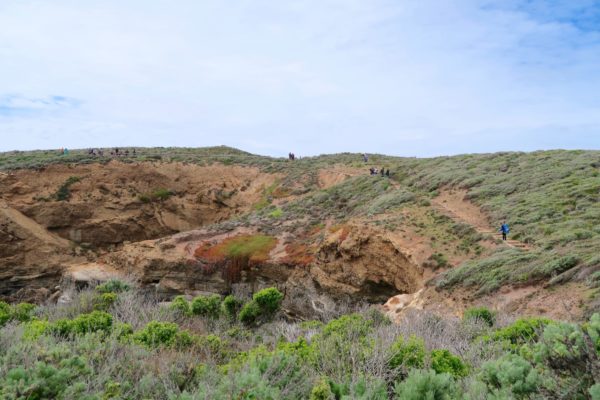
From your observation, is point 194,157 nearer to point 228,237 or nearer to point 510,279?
point 228,237

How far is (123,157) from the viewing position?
138 ft

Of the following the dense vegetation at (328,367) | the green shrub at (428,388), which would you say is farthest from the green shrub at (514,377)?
the green shrub at (428,388)

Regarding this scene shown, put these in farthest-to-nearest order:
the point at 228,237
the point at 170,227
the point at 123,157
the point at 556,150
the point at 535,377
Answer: the point at 123,157, the point at 170,227, the point at 556,150, the point at 228,237, the point at 535,377

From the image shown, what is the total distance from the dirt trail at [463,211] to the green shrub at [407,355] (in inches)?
450

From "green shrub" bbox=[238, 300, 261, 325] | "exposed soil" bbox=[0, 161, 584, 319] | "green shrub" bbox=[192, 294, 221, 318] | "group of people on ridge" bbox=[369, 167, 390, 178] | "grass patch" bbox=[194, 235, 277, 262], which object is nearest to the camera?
"green shrub" bbox=[192, 294, 221, 318]

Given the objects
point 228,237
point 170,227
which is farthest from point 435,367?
point 170,227

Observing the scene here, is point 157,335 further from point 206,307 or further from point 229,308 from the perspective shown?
point 229,308

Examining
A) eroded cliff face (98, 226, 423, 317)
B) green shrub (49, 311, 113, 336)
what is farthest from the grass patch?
green shrub (49, 311, 113, 336)

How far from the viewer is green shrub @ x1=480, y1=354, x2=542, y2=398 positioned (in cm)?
417

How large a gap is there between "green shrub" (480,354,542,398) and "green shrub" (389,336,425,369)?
1.73 metres

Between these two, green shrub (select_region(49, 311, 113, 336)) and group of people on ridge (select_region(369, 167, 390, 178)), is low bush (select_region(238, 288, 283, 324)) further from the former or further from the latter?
group of people on ridge (select_region(369, 167, 390, 178))

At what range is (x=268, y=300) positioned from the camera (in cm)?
1767

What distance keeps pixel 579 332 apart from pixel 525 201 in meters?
18.4

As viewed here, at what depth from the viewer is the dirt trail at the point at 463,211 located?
18.5 meters
